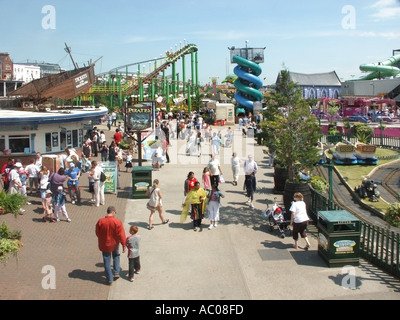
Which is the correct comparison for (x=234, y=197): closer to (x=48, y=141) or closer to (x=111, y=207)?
(x=111, y=207)

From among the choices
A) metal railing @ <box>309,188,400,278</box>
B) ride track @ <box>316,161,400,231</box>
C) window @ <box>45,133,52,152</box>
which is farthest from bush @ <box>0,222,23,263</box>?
window @ <box>45,133,52,152</box>

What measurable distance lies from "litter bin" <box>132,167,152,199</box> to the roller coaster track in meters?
34.8

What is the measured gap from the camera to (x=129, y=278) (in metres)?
8.58

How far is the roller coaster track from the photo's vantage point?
5059 centimetres

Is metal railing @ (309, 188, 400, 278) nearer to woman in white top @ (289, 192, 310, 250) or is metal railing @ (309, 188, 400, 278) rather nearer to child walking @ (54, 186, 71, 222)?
woman in white top @ (289, 192, 310, 250)

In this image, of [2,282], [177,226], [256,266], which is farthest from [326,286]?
[2,282]

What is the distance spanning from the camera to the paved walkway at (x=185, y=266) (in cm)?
793

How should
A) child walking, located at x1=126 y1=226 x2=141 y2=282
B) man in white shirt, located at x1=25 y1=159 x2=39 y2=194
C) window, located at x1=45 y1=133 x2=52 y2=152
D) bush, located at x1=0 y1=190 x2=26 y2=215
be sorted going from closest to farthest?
1. child walking, located at x1=126 y1=226 x2=141 y2=282
2. bush, located at x1=0 y1=190 x2=26 y2=215
3. man in white shirt, located at x1=25 y1=159 x2=39 y2=194
4. window, located at x1=45 y1=133 x2=52 y2=152

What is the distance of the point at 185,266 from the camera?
9203 mm

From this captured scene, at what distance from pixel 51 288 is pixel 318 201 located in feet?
24.0

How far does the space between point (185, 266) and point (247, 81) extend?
4297 cm

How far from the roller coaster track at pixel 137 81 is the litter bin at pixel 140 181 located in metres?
34.8

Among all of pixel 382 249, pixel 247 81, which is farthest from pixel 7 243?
pixel 247 81
